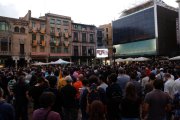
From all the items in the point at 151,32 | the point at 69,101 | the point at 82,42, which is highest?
the point at 151,32

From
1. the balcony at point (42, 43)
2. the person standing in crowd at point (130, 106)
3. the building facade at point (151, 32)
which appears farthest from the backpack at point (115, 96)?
the building facade at point (151, 32)

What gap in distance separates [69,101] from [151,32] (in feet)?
176

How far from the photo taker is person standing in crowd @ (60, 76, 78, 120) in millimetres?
7539

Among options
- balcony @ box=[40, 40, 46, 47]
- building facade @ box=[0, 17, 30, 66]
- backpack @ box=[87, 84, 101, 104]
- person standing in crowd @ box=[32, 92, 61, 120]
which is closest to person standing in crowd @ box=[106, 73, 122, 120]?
backpack @ box=[87, 84, 101, 104]

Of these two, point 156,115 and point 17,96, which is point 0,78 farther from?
point 156,115

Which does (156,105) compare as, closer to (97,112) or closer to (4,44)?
(97,112)

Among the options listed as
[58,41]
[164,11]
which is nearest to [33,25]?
[58,41]

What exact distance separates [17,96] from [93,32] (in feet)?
200

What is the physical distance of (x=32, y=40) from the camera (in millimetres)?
54156

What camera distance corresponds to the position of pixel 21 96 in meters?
8.73

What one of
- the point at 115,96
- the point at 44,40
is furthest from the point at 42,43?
the point at 115,96

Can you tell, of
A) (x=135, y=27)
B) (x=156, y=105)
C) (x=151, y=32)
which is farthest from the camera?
(x=135, y=27)

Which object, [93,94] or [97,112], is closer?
[97,112]

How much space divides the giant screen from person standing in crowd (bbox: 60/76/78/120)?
174 feet
